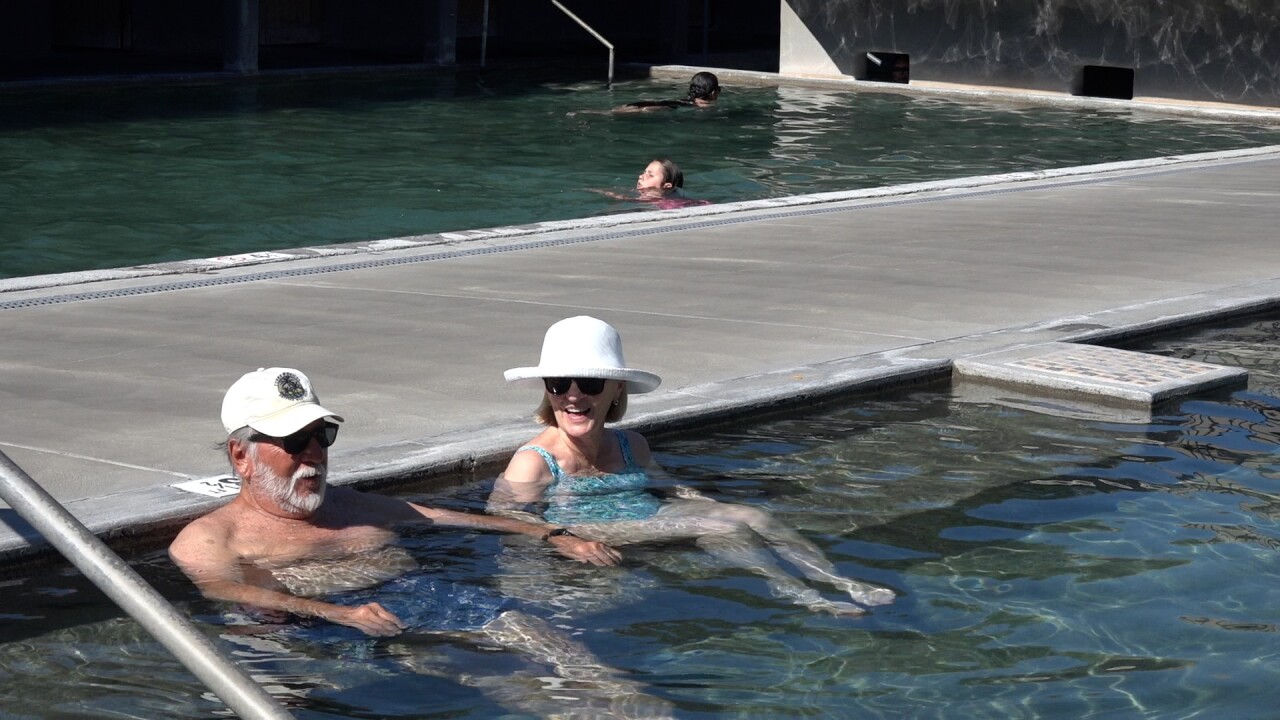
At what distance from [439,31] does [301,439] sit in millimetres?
28644

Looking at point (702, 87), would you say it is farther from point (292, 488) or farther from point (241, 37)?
point (292, 488)

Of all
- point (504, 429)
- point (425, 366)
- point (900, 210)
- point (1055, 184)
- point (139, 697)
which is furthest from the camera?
point (1055, 184)

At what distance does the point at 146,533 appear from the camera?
19.7ft

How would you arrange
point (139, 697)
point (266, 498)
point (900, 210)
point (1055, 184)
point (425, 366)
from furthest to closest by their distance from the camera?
point (1055, 184)
point (900, 210)
point (425, 366)
point (266, 498)
point (139, 697)

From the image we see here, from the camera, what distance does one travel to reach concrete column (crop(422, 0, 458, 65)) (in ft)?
110

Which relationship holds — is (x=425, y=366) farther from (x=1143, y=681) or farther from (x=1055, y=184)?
(x=1055, y=184)

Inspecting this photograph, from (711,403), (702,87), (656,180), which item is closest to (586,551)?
(711,403)

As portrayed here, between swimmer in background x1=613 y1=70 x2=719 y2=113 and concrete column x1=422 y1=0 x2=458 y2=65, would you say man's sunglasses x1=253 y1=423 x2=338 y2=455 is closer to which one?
swimmer in background x1=613 y1=70 x2=719 y2=113

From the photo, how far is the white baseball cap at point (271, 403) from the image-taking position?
18.4 ft

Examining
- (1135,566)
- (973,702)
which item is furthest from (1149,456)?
(973,702)

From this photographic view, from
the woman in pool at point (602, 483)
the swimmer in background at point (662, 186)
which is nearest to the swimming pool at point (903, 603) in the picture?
the woman in pool at point (602, 483)

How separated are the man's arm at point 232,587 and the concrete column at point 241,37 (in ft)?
82.7

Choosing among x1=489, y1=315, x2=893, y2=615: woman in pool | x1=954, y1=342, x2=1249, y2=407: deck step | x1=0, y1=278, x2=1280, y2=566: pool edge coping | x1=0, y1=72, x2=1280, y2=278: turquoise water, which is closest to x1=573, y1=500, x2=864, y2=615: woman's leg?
x1=489, y1=315, x2=893, y2=615: woman in pool

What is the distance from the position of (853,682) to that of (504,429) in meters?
2.43
